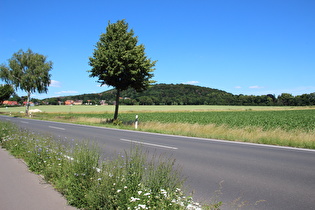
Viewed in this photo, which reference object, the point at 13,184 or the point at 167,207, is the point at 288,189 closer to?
the point at 167,207

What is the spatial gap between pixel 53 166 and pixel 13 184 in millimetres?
801

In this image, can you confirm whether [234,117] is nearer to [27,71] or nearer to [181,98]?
[27,71]

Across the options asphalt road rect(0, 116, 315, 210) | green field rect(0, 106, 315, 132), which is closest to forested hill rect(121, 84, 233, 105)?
green field rect(0, 106, 315, 132)

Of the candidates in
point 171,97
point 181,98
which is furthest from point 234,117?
point 171,97

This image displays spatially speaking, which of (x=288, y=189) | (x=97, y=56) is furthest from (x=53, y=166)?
(x=97, y=56)

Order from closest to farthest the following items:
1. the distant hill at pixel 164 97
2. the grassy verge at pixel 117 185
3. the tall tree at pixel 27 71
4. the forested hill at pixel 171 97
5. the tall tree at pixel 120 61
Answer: the grassy verge at pixel 117 185, the tall tree at pixel 120 61, the tall tree at pixel 27 71, the distant hill at pixel 164 97, the forested hill at pixel 171 97

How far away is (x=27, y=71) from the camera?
128 ft

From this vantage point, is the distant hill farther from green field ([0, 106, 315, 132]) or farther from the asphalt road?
the asphalt road

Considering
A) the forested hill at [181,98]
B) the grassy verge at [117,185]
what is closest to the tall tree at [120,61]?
the grassy verge at [117,185]

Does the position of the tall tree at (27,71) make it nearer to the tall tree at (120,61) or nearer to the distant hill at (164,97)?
the tall tree at (120,61)

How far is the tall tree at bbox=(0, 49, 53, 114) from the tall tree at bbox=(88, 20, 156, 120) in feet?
78.3

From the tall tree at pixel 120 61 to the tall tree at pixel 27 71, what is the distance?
939 inches

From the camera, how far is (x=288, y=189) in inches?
175

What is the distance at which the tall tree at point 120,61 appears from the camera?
1866 cm
